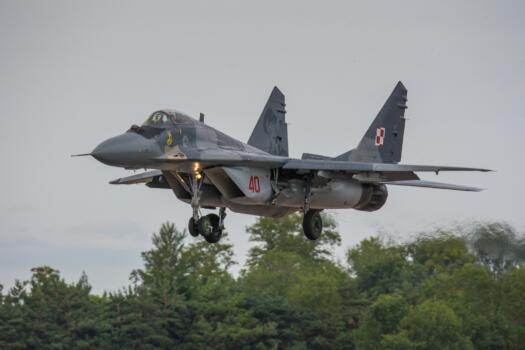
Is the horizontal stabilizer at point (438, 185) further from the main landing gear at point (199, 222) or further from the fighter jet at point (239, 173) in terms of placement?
the main landing gear at point (199, 222)

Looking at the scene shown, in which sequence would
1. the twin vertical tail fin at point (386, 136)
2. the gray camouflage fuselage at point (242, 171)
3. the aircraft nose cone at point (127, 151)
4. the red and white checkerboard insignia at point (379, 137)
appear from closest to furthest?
the aircraft nose cone at point (127, 151) → the gray camouflage fuselage at point (242, 171) → the twin vertical tail fin at point (386, 136) → the red and white checkerboard insignia at point (379, 137)

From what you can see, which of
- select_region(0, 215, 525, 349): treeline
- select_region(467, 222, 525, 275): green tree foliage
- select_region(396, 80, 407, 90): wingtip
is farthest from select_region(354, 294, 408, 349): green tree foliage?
select_region(396, 80, 407, 90): wingtip

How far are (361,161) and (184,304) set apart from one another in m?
34.2

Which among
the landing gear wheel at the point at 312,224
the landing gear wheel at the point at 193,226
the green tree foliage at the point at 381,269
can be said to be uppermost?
the green tree foliage at the point at 381,269

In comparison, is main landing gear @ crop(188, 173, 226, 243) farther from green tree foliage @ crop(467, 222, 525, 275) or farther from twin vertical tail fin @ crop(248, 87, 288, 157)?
green tree foliage @ crop(467, 222, 525, 275)

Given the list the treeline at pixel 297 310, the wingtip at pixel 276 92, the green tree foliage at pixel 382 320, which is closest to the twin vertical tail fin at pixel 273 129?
the wingtip at pixel 276 92

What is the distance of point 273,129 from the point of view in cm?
3747

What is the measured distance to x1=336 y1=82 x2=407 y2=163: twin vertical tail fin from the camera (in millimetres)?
36812

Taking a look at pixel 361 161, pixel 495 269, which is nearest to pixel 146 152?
pixel 361 161

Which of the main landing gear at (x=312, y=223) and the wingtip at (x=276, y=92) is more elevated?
the wingtip at (x=276, y=92)

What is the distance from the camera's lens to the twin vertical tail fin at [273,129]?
1464 inches

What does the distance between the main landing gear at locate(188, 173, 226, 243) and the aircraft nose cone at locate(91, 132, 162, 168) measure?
4.99 ft

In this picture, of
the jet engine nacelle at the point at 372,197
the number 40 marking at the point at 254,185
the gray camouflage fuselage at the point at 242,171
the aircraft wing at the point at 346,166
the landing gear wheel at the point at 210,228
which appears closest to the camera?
the gray camouflage fuselage at the point at 242,171

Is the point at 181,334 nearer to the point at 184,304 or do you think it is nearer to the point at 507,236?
the point at 184,304
